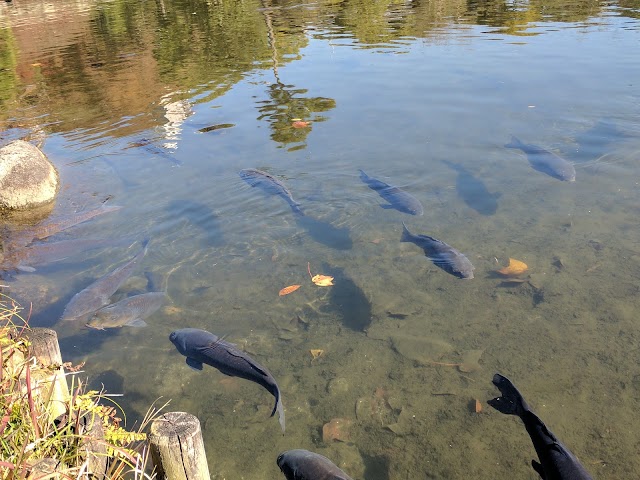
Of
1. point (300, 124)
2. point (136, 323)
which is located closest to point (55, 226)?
point (136, 323)

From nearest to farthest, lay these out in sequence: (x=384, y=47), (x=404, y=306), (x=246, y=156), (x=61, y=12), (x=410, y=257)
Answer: (x=404, y=306) < (x=410, y=257) < (x=246, y=156) < (x=384, y=47) < (x=61, y=12)

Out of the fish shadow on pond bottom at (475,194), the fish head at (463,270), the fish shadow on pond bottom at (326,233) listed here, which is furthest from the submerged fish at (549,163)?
the fish shadow on pond bottom at (326,233)

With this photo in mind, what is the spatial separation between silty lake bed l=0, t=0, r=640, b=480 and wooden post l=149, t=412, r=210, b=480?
138 cm

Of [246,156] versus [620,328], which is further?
[246,156]

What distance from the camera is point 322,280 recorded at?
22.7 ft

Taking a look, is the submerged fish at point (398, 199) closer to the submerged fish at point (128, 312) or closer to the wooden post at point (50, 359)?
the submerged fish at point (128, 312)

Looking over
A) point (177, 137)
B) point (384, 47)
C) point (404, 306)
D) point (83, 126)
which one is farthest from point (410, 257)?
point (384, 47)

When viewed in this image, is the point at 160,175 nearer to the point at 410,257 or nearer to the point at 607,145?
the point at 410,257

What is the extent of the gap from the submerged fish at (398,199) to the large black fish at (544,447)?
3587 mm

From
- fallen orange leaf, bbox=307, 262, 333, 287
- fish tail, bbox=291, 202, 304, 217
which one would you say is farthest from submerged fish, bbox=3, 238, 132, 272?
fallen orange leaf, bbox=307, 262, 333, 287

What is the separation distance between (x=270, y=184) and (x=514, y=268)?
3919 millimetres

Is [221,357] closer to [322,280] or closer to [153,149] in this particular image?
[322,280]

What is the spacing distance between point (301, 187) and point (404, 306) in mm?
3467

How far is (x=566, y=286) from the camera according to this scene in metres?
6.49
